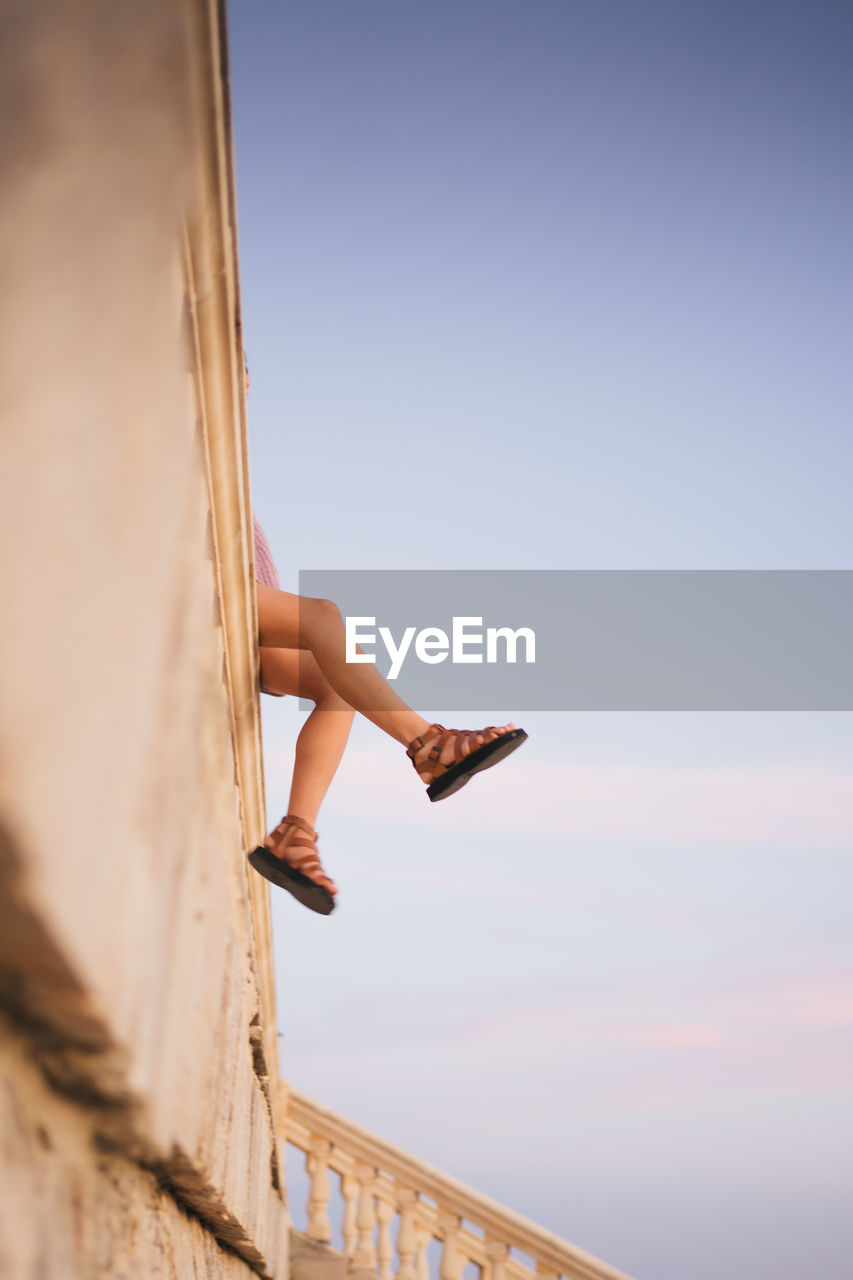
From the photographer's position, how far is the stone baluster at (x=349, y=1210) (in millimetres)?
6250

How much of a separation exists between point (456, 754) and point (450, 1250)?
5195 mm

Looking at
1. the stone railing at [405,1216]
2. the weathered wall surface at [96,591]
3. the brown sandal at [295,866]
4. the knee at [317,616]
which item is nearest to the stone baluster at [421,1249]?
the stone railing at [405,1216]

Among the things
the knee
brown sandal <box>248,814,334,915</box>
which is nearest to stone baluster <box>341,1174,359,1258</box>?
brown sandal <box>248,814,334,915</box>

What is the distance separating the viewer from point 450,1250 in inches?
235

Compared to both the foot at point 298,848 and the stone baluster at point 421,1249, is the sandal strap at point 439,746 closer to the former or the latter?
the foot at point 298,848

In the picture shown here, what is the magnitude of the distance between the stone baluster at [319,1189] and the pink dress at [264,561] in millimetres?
5183

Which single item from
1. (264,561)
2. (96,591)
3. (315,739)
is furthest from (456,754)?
(96,591)

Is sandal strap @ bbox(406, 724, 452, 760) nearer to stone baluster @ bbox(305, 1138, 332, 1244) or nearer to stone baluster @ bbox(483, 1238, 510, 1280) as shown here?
stone baluster @ bbox(483, 1238, 510, 1280)

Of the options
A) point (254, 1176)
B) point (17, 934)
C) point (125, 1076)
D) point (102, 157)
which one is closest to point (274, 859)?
point (254, 1176)

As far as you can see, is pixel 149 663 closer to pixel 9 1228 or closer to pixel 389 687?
pixel 9 1228

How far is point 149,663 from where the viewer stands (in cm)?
70

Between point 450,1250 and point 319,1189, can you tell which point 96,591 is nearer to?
point 450,1250

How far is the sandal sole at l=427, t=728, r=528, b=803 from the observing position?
231 centimetres

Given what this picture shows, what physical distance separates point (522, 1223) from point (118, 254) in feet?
21.6
